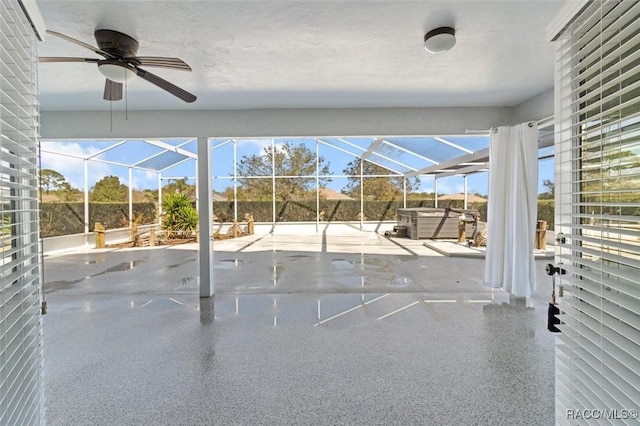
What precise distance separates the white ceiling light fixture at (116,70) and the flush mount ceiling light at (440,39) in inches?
86.5

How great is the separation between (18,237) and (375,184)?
11.4 meters

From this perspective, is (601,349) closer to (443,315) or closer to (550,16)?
(550,16)

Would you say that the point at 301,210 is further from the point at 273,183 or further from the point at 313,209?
the point at 273,183

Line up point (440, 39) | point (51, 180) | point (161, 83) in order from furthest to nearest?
point (51, 180)
point (161, 83)
point (440, 39)

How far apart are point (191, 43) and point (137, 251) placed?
7294 millimetres

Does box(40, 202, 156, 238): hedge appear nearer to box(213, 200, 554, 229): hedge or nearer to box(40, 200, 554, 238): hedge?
box(40, 200, 554, 238): hedge

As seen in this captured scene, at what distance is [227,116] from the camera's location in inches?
170

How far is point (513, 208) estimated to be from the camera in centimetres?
399

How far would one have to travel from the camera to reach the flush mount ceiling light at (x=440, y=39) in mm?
2254

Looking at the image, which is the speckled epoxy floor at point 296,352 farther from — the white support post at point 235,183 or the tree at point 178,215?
the white support post at point 235,183

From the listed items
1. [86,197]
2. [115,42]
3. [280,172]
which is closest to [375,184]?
[280,172]

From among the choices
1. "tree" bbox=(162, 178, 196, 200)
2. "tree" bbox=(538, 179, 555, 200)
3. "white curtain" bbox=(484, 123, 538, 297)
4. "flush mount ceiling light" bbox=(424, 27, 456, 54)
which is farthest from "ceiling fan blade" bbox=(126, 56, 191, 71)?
"tree" bbox=(162, 178, 196, 200)

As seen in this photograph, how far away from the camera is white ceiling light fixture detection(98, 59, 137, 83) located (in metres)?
2.31

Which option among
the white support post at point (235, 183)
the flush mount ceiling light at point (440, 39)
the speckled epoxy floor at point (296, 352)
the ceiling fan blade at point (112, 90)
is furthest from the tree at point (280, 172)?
the flush mount ceiling light at point (440, 39)
